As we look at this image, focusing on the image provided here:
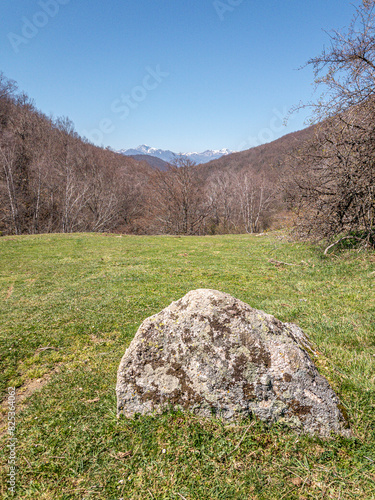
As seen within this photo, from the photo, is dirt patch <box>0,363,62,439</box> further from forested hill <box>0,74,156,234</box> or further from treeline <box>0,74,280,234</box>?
forested hill <box>0,74,156,234</box>

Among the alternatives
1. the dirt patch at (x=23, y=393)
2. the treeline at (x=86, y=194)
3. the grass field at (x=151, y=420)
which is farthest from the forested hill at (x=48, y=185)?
the dirt patch at (x=23, y=393)

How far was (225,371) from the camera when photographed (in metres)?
2.60

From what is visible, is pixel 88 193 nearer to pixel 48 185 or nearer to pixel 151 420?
pixel 48 185

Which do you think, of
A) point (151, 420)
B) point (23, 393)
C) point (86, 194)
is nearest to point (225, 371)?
point (151, 420)

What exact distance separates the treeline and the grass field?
25634 mm

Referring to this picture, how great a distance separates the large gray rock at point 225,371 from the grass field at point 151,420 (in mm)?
155

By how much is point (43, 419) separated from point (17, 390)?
1.15 meters

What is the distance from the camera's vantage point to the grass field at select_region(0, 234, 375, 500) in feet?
6.72

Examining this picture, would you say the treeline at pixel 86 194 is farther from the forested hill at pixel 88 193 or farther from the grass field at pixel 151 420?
the grass field at pixel 151 420

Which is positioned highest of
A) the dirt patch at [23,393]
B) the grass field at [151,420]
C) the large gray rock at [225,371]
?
the large gray rock at [225,371]

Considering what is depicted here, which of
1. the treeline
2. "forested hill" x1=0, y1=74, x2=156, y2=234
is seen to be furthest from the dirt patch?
"forested hill" x1=0, y1=74, x2=156, y2=234

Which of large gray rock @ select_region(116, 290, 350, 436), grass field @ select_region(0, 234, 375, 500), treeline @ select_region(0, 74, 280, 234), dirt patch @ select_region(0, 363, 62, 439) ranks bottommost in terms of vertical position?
dirt patch @ select_region(0, 363, 62, 439)

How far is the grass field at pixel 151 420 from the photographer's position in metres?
2.05

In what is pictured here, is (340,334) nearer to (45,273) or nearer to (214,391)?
(214,391)
